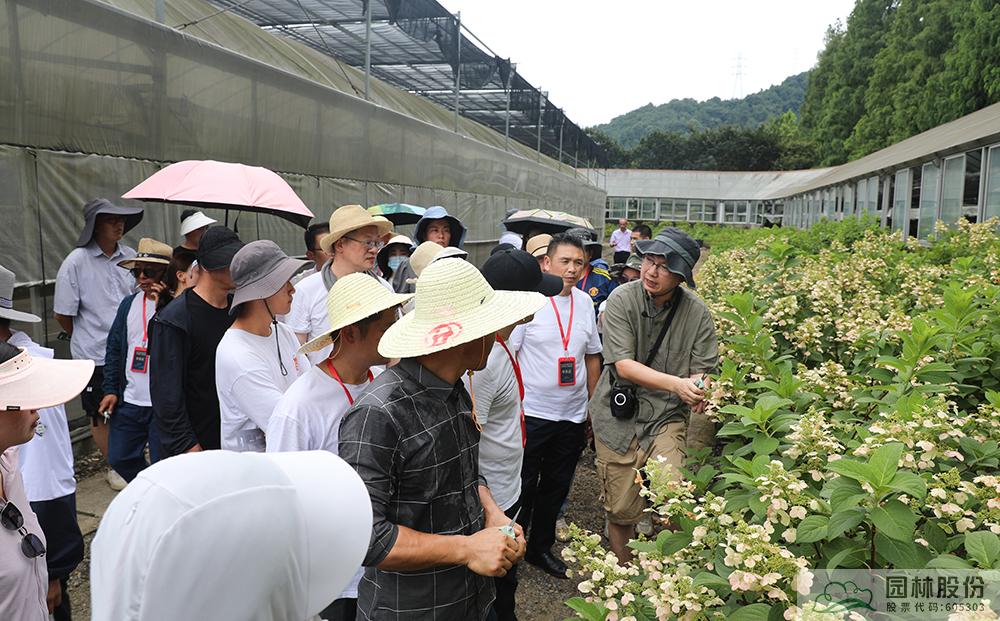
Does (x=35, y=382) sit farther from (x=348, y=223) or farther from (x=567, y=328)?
(x=567, y=328)

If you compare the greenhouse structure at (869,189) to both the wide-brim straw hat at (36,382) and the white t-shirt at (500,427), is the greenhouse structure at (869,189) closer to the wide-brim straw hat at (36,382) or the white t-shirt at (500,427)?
the white t-shirt at (500,427)

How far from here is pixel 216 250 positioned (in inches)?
116

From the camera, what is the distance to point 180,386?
284 cm

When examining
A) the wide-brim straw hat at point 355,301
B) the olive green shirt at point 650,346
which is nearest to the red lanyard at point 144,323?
the wide-brim straw hat at point 355,301

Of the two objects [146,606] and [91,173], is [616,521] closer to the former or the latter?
[146,606]

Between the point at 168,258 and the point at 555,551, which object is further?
the point at 555,551

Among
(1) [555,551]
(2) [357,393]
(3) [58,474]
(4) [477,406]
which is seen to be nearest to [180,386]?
(3) [58,474]

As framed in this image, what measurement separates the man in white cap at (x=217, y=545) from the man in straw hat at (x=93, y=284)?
4091 millimetres

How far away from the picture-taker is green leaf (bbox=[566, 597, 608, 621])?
69.5 inches

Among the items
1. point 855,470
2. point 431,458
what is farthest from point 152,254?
point 855,470

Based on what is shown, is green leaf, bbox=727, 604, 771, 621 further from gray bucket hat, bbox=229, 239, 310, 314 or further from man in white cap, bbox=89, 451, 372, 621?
gray bucket hat, bbox=229, 239, 310, 314

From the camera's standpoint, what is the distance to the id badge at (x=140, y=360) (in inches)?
147

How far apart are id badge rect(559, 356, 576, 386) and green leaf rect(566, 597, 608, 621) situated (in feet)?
6.67

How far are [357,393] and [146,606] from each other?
56.6 inches
